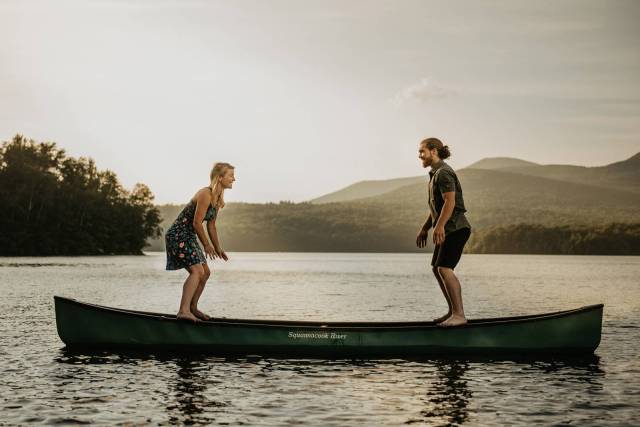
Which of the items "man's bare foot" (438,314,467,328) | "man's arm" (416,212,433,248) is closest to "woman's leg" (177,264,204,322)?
"man's arm" (416,212,433,248)

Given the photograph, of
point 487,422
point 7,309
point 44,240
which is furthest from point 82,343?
point 44,240

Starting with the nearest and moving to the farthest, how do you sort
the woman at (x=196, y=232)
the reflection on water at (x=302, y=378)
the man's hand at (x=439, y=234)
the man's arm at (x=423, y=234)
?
the reflection on water at (x=302, y=378) < the man's hand at (x=439, y=234) < the woman at (x=196, y=232) < the man's arm at (x=423, y=234)

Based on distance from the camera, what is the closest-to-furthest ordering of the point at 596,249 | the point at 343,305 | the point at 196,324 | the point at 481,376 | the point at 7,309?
the point at 481,376, the point at 196,324, the point at 7,309, the point at 343,305, the point at 596,249

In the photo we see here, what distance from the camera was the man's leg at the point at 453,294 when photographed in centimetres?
1305

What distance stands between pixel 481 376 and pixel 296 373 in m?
3.07

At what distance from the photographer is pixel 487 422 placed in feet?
31.7

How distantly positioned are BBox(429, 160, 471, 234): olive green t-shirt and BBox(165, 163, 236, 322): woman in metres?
3.46

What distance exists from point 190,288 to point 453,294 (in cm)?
461

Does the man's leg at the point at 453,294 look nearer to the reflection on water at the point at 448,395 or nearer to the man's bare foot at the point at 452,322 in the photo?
the man's bare foot at the point at 452,322

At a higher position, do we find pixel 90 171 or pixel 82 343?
pixel 90 171

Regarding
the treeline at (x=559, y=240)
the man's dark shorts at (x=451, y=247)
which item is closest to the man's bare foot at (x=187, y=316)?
the man's dark shorts at (x=451, y=247)

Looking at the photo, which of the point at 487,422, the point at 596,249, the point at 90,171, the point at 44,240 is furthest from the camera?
the point at 596,249

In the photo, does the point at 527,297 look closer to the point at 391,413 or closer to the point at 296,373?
the point at 296,373

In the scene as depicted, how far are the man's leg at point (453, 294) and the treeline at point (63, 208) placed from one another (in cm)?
10150
